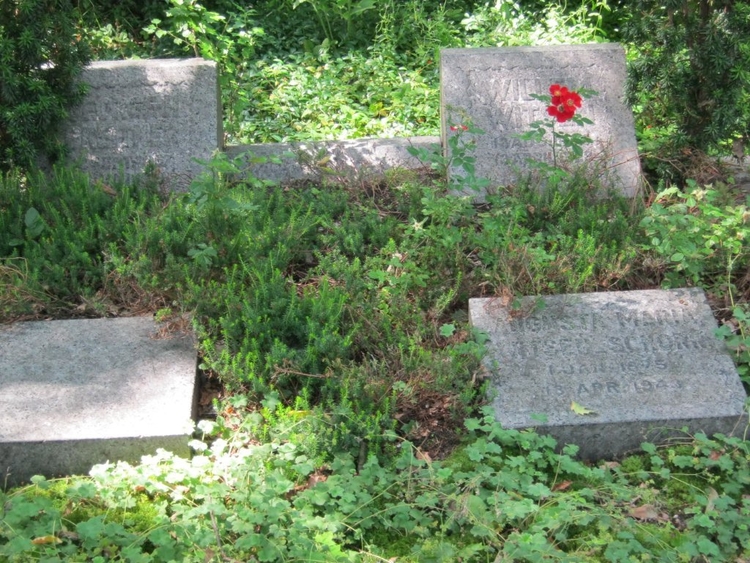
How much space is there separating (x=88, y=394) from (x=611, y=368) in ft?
7.08

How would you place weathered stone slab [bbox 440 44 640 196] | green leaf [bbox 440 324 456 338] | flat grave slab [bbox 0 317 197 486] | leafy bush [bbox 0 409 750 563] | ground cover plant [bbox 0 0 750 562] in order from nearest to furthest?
1. leafy bush [bbox 0 409 750 563]
2. ground cover plant [bbox 0 0 750 562]
3. flat grave slab [bbox 0 317 197 486]
4. green leaf [bbox 440 324 456 338]
5. weathered stone slab [bbox 440 44 640 196]

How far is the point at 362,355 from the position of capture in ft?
12.0

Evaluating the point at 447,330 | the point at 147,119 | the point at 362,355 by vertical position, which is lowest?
the point at 362,355

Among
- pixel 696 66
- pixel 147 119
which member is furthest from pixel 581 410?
pixel 147 119

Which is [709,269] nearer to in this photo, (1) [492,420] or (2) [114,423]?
(1) [492,420]

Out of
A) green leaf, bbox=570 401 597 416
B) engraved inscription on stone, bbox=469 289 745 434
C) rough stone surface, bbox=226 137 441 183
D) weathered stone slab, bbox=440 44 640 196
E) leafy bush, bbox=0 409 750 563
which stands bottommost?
leafy bush, bbox=0 409 750 563

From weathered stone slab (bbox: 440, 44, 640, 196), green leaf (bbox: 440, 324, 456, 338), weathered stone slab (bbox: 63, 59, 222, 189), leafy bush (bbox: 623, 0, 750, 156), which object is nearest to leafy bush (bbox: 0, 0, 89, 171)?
weathered stone slab (bbox: 63, 59, 222, 189)

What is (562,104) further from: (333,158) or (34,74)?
(34,74)

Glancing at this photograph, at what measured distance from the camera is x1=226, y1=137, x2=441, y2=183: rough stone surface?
4926 millimetres

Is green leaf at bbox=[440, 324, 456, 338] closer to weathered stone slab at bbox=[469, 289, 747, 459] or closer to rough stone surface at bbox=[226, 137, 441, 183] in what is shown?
weathered stone slab at bbox=[469, 289, 747, 459]

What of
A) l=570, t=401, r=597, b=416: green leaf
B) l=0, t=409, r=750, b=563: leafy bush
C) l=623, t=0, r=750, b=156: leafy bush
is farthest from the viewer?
l=623, t=0, r=750, b=156: leafy bush

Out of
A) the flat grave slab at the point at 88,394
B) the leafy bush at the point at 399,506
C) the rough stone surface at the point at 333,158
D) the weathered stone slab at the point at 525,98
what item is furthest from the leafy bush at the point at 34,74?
the leafy bush at the point at 399,506

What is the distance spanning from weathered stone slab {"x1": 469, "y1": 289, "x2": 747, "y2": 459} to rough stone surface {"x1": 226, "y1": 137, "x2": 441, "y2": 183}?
4.83 feet

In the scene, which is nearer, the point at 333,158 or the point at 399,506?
the point at 399,506
